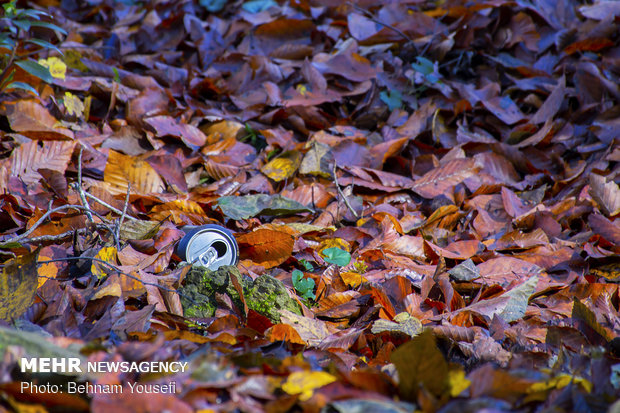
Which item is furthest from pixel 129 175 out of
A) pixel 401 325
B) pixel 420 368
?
pixel 420 368

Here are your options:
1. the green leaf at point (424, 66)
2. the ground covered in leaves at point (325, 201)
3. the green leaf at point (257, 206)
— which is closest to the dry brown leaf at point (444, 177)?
the ground covered in leaves at point (325, 201)

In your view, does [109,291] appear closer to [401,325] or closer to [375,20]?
[401,325]

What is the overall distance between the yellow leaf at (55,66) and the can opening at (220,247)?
1695 millimetres

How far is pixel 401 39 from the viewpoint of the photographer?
3.54 meters

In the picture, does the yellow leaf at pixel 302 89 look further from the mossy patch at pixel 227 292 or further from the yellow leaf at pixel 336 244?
the mossy patch at pixel 227 292

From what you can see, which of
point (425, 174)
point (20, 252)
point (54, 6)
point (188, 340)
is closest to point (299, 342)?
point (188, 340)

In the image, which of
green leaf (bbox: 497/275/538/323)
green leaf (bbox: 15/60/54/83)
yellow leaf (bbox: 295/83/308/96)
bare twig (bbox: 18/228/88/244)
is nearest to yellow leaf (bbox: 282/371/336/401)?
green leaf (bbox: 497/275/538/323)

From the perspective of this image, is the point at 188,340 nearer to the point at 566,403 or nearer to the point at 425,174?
the point at 566,403

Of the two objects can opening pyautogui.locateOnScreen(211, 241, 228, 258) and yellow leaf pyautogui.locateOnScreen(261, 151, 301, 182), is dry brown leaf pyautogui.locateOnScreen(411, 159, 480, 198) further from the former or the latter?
can opening pyautogui.locateOnScreen(211, 241, 228, 258)

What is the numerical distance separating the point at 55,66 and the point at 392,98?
1914 mm

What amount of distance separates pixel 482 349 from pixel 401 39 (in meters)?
2.53

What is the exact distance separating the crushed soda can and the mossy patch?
0.31ft

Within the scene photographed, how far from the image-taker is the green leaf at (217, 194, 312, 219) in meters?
2.28

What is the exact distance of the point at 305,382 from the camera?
0.94m
